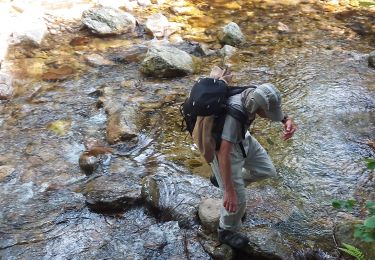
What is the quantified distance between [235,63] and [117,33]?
2.97 m

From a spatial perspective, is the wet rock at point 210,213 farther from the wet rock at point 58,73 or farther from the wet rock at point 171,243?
the wet rock at point 58,73

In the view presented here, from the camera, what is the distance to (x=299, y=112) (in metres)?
6.58

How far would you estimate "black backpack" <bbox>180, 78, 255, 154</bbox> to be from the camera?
310cm

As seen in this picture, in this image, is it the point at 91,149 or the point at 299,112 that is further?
the point at 299,112

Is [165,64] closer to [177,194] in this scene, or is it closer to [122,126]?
[122,126]

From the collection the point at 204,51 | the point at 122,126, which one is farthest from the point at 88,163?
the point at 204,51

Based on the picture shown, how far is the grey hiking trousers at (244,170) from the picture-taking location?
3.60m

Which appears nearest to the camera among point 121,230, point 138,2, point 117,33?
point 121,230

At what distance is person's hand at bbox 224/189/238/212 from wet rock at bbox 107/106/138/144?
278 cm

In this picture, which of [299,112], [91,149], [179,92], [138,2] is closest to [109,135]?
[91,149]

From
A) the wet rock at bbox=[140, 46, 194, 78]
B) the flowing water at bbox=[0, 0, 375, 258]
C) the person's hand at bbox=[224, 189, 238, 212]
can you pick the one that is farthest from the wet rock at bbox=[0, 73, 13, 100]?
the person's hand at bbox=[224, 189, 238, 212]

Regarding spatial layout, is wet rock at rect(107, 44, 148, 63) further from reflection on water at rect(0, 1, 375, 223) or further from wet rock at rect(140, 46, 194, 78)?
wet rock at rect(140, 46, 194, 78)

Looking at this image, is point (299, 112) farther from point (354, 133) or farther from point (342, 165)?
point (342, 165)

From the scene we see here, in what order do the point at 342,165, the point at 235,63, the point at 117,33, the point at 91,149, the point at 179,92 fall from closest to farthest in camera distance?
the point at 342,165
the point at 91,149
the point at 179,92
the point at 235,63
the point at 117,33
